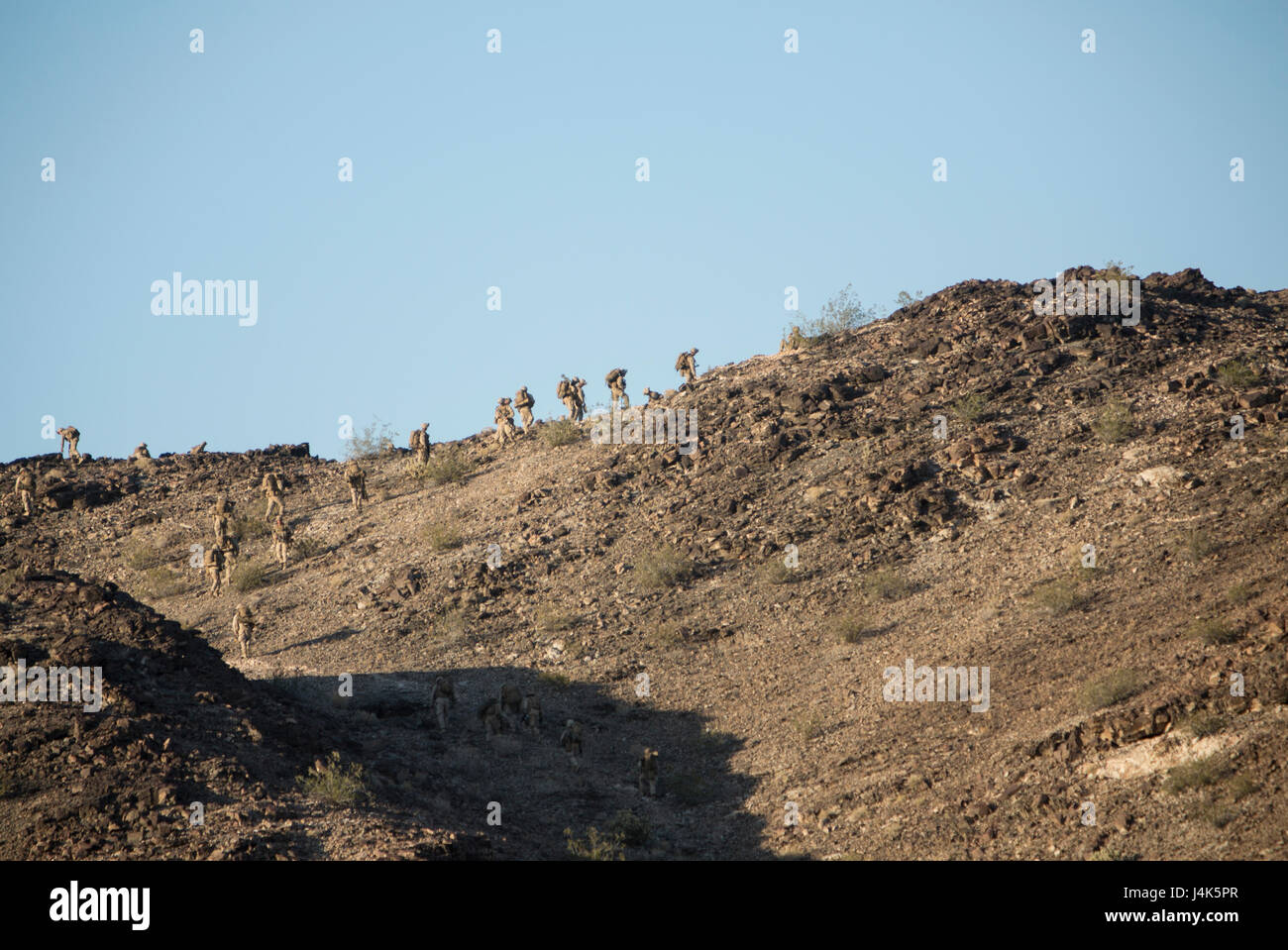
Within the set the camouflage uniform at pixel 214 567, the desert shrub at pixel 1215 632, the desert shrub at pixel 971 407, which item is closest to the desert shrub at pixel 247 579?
the camouflage uniform at pixel 214 567

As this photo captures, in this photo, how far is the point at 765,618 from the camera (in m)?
27.6

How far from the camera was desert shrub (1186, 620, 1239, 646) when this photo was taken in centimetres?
1969

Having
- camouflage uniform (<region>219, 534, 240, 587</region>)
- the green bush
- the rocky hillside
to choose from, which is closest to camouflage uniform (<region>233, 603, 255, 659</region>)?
the rocky hillside

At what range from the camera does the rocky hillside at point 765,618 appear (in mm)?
17516

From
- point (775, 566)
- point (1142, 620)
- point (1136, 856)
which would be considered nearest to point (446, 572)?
point (775, 566)

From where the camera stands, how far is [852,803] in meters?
19.6

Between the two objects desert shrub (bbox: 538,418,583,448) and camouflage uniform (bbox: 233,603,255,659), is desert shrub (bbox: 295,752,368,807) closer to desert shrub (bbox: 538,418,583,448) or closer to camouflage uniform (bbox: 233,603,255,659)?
camouflage uniform (bbox: 233,603,255,659)

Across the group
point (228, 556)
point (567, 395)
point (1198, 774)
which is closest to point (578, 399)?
point (567, 395)

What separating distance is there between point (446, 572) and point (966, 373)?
16149mm

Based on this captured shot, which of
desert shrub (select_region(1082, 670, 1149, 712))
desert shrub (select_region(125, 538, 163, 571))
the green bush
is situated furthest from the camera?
desert shrub (select_region(125, 538, 163, 571))

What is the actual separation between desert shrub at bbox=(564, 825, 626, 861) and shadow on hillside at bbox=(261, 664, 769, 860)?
0.17m

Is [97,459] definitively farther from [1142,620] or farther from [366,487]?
[1142,620]

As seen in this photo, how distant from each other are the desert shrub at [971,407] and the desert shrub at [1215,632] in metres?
14.0

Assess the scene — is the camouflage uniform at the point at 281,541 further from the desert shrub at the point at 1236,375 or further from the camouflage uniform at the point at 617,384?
the desert shrub at the point at 1236,375
